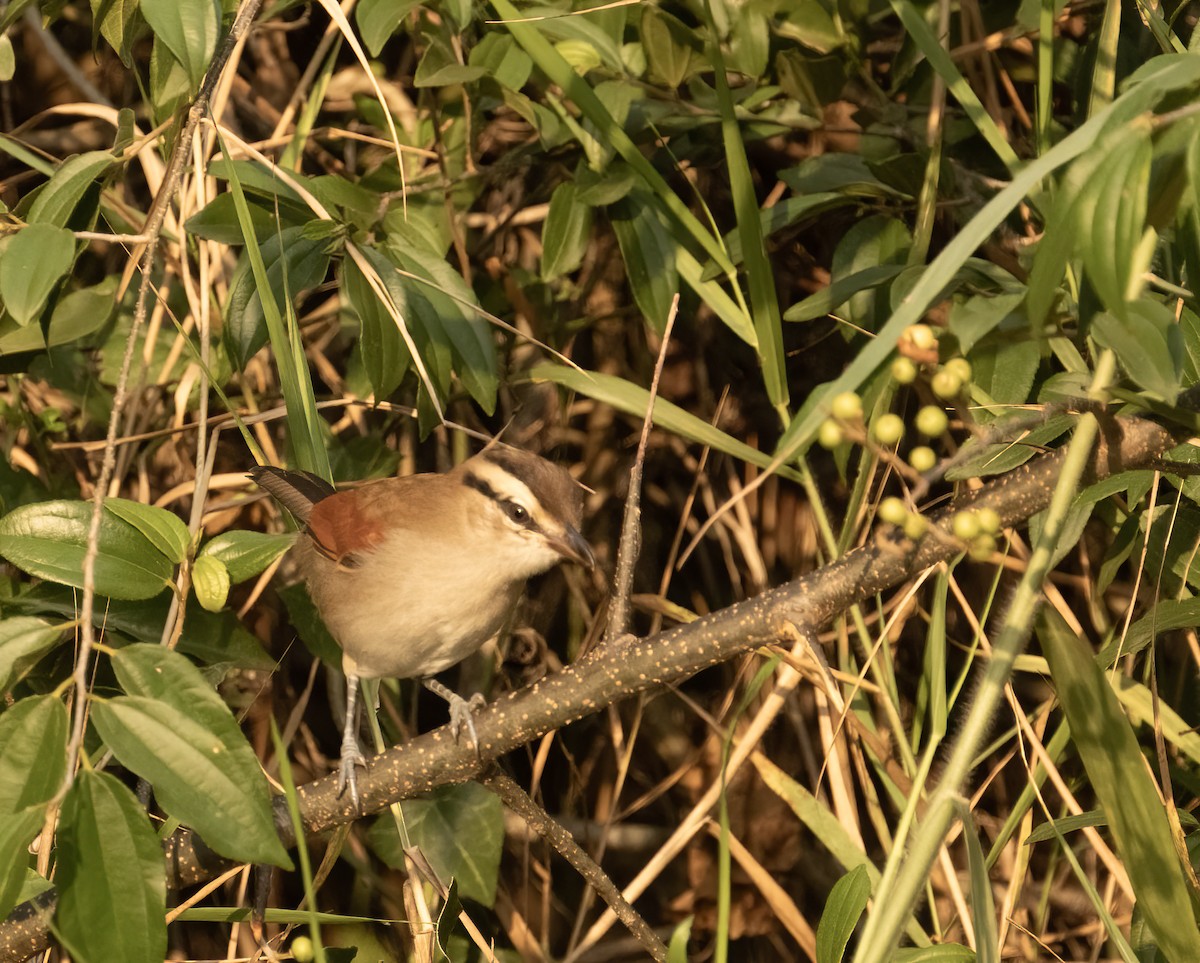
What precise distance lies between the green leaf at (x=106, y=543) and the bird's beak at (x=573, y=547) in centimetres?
91

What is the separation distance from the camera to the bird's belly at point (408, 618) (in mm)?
2900

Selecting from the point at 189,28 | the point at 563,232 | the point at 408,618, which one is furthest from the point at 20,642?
the point at 563,232

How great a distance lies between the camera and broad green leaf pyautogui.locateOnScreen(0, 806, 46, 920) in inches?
55.6

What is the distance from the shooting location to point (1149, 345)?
4.40 feet

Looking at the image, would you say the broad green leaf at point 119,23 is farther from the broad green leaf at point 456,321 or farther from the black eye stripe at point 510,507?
the black eye stripe at point 510,507

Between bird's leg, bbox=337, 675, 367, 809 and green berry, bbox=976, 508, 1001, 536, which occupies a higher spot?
green berry, bbox=976, 508, 1001, 536

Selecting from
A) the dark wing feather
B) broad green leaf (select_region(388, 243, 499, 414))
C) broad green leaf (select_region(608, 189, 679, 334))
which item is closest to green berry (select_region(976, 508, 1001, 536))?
broad green leaf (select_region(608, 189, 679, 334))

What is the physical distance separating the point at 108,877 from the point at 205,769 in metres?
0.18

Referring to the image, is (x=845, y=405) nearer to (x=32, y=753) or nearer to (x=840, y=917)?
(x=840, y=917)

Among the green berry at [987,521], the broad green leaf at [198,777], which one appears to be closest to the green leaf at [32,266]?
the broad green leaf at [198,777]

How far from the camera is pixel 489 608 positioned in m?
2.94

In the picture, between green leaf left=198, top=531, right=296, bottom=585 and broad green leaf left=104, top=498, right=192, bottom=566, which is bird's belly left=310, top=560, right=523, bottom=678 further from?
broad green leaf left=104, top=498, right=192, bottom=566

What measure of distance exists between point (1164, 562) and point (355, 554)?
5.81ft

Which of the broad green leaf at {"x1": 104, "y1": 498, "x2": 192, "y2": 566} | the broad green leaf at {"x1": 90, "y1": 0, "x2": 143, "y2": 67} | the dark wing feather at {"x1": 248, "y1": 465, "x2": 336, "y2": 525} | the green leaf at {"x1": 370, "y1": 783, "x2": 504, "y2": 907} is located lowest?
the green leaf at {"x1": 370, "y1": 783, "x2": 504, "y2": 907}
